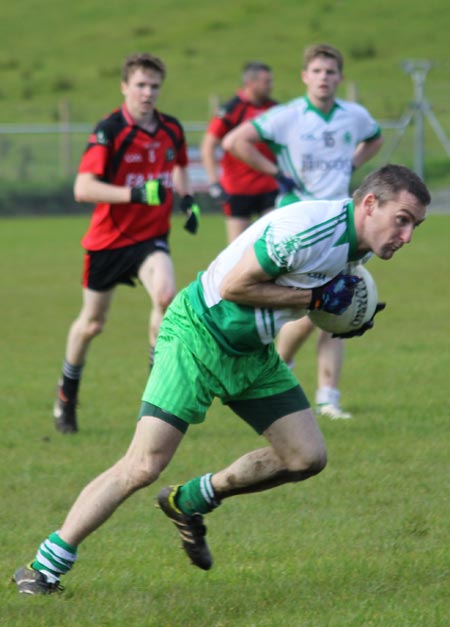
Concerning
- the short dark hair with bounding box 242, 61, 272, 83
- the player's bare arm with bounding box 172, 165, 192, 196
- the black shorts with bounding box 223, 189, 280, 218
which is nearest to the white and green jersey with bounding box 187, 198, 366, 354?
the player's bare arm with bounding box 172, 165, 192, 196

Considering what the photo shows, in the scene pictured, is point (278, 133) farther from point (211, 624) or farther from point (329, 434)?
point (211, 624)

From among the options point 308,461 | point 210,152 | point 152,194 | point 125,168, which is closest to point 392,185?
point 308,461

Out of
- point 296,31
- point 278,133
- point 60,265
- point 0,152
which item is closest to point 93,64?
point 296,31

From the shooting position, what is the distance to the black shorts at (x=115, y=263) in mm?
8844

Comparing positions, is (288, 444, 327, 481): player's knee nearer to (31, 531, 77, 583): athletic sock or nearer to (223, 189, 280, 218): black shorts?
(31, 531, 77, 583): athletic sock

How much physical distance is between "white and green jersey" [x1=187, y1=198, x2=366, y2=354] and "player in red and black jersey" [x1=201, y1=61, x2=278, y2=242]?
26.7 ft

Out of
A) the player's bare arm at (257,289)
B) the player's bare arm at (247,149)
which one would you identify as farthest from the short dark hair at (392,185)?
the player's bare arm at (247,149)

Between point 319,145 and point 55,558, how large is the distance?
186 inches

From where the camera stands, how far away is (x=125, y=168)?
8984 millimetres

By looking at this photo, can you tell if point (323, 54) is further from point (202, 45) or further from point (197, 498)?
point (202, 45)

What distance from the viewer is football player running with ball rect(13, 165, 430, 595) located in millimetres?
5211

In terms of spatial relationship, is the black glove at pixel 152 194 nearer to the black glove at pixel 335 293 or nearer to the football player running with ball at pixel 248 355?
the football player running with ball at pixel 248 355

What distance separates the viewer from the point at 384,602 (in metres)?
5.40

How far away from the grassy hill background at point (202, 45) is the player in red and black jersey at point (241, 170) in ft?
91.9
